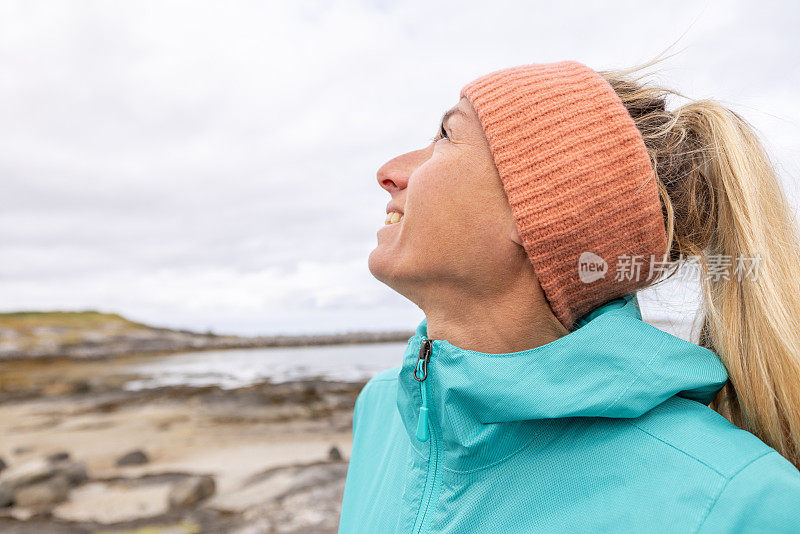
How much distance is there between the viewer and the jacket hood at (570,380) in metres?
1.16

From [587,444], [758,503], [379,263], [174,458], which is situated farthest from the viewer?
[174,458]

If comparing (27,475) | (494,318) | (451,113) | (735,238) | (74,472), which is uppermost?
(451,113)

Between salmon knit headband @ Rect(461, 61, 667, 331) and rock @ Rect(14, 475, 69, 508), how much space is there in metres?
6.89

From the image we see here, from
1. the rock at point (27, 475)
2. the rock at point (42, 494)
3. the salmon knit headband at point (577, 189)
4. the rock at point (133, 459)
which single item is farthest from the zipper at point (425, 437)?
the rock at point (133, 459)

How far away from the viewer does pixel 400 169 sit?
1.77 m

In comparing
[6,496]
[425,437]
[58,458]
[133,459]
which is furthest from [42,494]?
[425,437]

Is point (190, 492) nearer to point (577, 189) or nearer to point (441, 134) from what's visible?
point (441, 134)

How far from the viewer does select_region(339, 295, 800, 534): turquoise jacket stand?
3.37 ft

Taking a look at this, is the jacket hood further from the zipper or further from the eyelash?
the eyelash

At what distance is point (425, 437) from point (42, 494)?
6.80 m

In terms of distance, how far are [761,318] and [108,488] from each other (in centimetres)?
739

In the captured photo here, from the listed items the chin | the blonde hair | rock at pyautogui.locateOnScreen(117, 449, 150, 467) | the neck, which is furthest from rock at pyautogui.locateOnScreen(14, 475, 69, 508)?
the blonde hair

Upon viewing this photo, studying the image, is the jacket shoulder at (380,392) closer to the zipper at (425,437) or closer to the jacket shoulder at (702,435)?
the zipper at (425,437)

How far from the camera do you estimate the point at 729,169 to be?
1.57 m
